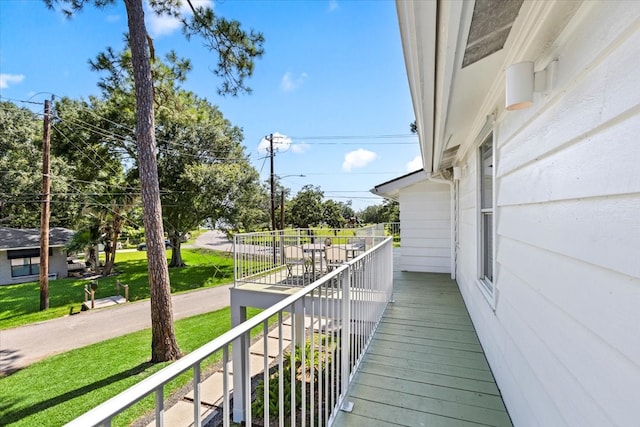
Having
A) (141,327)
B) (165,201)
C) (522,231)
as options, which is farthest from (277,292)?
(165,201)

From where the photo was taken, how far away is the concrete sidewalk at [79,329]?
8.23m

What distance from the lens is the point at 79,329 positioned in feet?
32.2

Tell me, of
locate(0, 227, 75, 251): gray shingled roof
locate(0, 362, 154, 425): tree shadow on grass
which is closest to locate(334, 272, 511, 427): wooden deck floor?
locate(0, 362, 154, 425): tree shadow on grass

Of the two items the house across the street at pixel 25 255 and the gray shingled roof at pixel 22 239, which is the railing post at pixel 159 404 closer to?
the house across the street at pixel 25 255

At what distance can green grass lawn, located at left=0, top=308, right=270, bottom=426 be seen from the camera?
5.57 meters

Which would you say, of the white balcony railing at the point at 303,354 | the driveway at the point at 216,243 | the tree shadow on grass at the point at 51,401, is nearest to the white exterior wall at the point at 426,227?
the white balcony railing at the point at 303,354

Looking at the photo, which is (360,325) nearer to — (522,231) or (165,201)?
(522,231)

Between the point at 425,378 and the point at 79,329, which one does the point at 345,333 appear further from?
the point at 79,329

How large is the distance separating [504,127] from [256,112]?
19967 mm

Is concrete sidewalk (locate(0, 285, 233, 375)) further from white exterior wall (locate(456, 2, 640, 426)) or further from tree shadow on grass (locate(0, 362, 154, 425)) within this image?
white exterior wall (locate(456, 2, 640, 426))

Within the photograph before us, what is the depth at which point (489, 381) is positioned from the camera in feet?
8.55

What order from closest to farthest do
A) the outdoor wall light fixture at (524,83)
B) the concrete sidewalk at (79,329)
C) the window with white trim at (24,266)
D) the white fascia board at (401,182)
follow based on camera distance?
the outdoor wall light fixture at (524,83)
the white fascia board at (401,182)
the concrete sidewalk at (79,329)
the window with white trim at (24,266)

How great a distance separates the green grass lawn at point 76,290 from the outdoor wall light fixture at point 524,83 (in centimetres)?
1516

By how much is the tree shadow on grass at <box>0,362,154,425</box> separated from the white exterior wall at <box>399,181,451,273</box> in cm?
685
